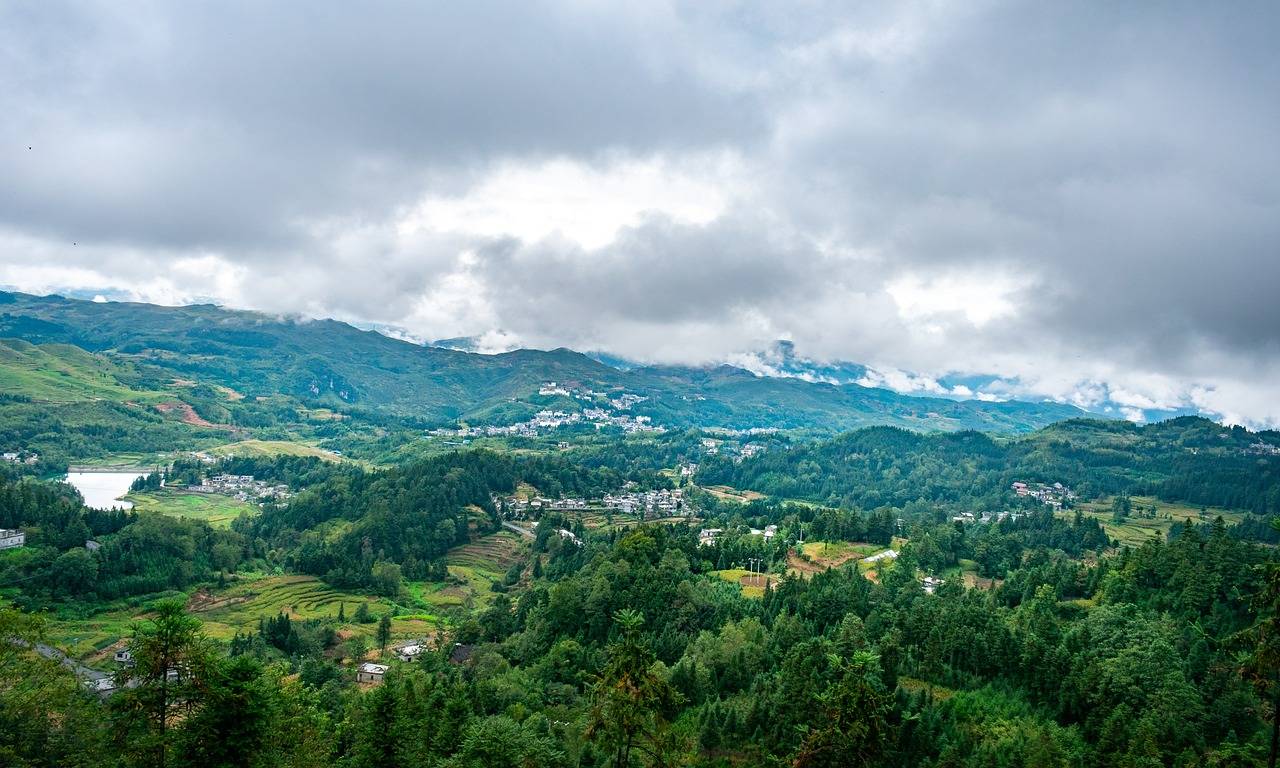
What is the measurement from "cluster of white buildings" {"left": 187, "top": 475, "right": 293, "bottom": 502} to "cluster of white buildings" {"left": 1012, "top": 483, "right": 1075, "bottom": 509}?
635ft

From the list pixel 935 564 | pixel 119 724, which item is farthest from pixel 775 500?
pixel 119 724

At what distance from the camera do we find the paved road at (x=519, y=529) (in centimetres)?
13488

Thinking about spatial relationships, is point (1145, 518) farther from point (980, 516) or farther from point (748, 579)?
→ point (748, 579)

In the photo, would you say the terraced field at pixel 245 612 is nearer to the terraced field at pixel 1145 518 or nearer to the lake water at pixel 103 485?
the lake water at pixel 103 485

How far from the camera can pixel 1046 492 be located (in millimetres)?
190500

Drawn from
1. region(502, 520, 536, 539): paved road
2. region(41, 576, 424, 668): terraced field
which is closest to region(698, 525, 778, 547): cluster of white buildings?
region(502, 520, 536, 539): paved road

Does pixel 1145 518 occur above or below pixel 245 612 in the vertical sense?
above

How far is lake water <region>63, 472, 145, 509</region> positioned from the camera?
13830cm

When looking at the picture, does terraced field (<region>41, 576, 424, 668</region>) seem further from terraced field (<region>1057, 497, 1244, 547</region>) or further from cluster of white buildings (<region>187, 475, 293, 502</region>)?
terraced field (<region>1057, 497, 1244, 547</region>)

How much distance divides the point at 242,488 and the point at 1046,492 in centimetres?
21489

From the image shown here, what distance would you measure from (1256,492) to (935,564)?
423 ft

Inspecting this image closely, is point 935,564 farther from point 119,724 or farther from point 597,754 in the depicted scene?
point 119,724

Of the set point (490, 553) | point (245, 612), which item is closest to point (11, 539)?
point (245, 612)

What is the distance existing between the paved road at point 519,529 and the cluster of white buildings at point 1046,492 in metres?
136
